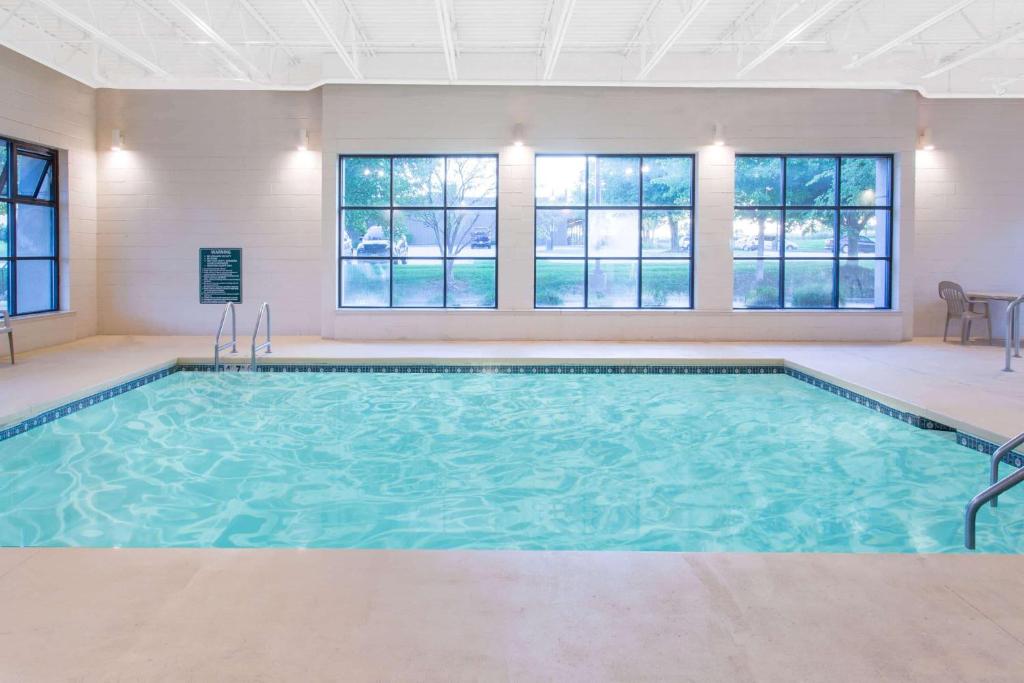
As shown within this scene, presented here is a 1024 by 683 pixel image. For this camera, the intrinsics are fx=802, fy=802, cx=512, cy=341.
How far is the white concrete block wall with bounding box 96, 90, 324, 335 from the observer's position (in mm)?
10008

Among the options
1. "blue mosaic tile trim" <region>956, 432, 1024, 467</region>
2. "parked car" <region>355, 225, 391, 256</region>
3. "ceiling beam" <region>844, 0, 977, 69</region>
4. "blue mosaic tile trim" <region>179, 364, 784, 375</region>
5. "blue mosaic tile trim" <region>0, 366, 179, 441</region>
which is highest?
"ceiling beam" <region>844, 0, 977, 69</region>

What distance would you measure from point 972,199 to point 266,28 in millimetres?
8734

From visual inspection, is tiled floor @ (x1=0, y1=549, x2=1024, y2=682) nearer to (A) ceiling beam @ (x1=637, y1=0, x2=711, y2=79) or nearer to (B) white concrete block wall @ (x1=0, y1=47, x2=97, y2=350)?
(A) ceiling beam @ (x1=637, y1=0, x2=711, y2=79)

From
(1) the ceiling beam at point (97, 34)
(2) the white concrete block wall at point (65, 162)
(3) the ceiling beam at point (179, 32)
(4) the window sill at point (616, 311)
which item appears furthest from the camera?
(4) the window sill at point (616, 311)

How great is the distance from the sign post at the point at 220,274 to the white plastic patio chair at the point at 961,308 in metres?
8.74

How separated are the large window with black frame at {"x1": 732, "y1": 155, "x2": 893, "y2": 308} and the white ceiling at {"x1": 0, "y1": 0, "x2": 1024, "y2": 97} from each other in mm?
1113

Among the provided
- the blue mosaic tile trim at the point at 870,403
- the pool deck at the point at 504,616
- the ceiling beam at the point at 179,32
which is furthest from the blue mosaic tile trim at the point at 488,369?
the pool deck at the point at 504,616

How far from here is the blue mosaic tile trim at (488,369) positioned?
8.17 metres

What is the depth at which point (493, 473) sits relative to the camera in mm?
4992

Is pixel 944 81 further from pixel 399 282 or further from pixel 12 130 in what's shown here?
pixel 12 130

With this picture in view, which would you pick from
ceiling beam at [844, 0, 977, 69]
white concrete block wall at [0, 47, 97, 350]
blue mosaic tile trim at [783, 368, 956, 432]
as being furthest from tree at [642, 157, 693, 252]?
white concrete block wall at [0, 47, 97, 350]

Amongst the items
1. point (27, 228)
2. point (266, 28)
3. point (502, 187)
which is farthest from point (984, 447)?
point (27, 228)

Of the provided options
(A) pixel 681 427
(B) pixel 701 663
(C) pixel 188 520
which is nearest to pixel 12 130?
(C) pixel 188 520

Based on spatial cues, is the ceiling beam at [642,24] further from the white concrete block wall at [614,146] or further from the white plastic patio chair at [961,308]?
the white plastic patio chair at [961,308]
